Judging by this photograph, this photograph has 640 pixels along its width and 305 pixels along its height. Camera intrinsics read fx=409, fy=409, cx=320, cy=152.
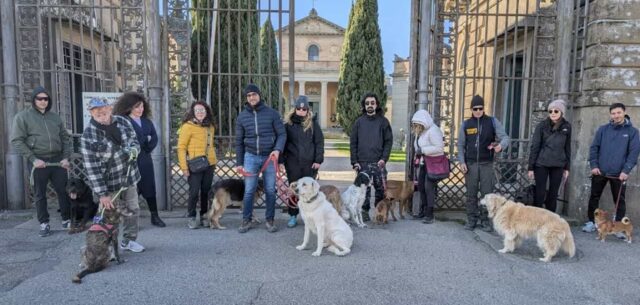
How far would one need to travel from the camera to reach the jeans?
5738 mm

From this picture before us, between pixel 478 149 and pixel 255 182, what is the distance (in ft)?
10.5

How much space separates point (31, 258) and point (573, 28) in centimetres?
830

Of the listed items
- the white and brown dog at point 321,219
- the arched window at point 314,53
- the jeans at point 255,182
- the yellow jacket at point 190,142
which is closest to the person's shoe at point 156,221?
the yellow jacket at point 190,142

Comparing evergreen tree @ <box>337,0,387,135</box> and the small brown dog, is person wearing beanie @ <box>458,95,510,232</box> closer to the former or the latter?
A: the small brown dog

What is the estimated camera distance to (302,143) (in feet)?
19.5

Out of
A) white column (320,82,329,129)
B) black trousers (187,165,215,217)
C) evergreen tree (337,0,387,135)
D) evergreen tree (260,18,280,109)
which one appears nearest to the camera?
black trousers (187,165,215,217)

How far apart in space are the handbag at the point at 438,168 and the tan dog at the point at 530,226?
106 cm

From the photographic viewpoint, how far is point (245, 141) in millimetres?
5754

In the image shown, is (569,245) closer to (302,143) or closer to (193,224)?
(302,143)

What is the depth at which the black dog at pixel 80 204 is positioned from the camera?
5488 millimetres

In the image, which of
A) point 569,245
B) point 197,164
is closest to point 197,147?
point 197,164

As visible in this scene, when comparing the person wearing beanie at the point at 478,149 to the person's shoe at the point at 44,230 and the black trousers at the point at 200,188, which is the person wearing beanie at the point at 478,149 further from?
the person's shoe at the point at 44,230

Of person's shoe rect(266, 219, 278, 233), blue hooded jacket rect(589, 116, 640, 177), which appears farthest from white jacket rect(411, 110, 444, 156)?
Answer: person's shoe rect(266, 219, 278, 233)

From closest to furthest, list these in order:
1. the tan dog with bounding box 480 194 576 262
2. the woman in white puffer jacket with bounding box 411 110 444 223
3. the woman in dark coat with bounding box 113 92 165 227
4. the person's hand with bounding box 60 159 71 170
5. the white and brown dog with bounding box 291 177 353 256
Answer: the tan dog with bounding box 480 194 576 262 < the white and brown dog with bounding box 291 177 353 256 < the woman in dark coat with bounding box 113 92 165 227 < the person's hand with bounding box 60 159 71 170 < the woman in white puffer jacket with bounding box 411 110 444 223
